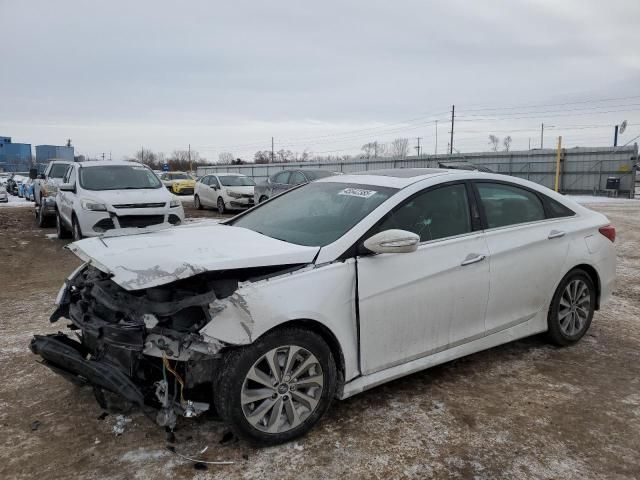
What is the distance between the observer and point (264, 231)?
3889mm

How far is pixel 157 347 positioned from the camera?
9.37 feet

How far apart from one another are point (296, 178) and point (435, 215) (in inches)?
525

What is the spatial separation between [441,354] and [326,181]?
5.79ft

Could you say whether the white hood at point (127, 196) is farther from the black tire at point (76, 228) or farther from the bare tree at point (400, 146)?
the bare tree at point (400, 146)

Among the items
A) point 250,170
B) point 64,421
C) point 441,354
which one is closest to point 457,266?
point 441,354

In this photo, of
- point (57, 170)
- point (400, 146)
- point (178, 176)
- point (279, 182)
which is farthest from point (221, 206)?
point (400, 146)

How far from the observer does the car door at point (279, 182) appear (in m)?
17.0

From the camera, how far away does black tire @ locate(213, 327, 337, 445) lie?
2.82 metres

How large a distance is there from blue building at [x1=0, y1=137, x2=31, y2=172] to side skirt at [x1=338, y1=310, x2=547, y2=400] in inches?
3283

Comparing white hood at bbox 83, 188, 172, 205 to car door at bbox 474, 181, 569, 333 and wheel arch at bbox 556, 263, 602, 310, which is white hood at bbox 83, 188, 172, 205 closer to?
car door at bbox 474, 181, 569, 333

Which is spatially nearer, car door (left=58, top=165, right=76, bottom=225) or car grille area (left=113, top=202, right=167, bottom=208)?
car grille area (left=113, top=202, right=167, bottom=208)

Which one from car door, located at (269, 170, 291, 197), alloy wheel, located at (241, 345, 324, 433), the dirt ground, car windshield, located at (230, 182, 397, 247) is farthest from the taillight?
car door, located at (269, 170, 291, 197)

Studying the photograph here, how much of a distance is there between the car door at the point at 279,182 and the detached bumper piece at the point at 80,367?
13.7m

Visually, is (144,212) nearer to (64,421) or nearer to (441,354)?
(64,421)
